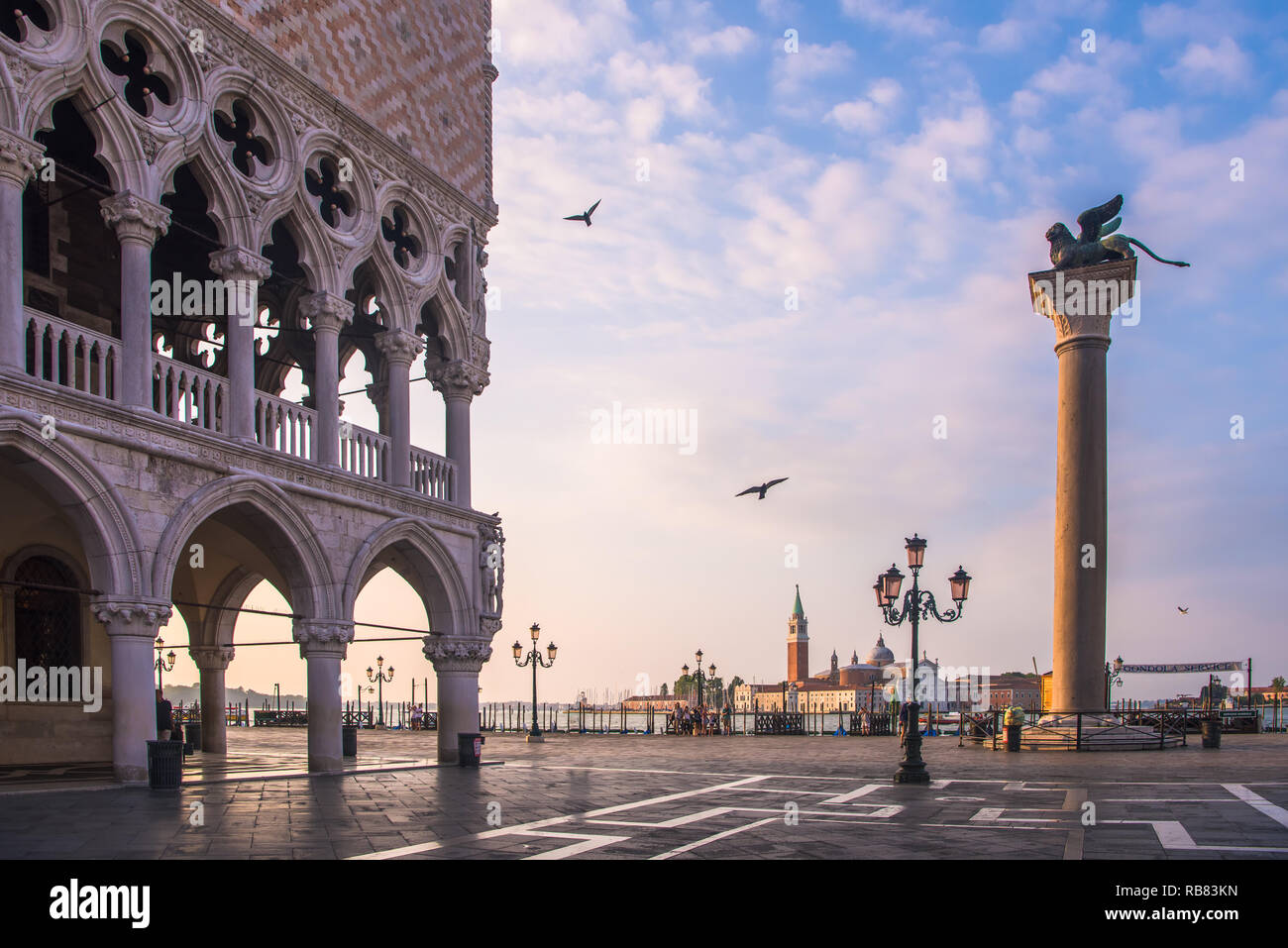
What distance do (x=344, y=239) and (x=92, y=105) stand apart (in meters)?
4.78

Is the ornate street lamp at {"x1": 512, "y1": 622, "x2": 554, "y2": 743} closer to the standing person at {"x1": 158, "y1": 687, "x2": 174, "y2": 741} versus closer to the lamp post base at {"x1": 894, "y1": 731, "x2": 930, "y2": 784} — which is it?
the standing person at {"x1": 158, "y1": 687, "x2": 174, "y2": 741}

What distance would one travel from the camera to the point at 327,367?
18.0 m

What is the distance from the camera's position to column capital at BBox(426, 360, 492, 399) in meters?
21.4

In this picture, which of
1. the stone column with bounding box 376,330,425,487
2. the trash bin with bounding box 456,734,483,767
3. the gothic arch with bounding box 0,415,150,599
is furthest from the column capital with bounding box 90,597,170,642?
the trash bin with bounding box 456,734,483,767

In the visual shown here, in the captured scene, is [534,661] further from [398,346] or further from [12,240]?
[12,240]

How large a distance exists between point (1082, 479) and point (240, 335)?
17864 mm

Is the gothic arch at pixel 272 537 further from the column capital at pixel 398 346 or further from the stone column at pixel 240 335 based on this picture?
the column capital at pixel 398 346

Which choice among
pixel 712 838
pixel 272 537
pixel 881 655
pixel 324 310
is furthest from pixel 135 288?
pixel 881 655

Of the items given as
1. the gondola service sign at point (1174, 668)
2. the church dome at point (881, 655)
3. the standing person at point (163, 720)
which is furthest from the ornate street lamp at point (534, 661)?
the church dome at point (881, 655)

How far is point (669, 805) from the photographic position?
42.4 ft

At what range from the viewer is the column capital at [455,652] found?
2072cm
